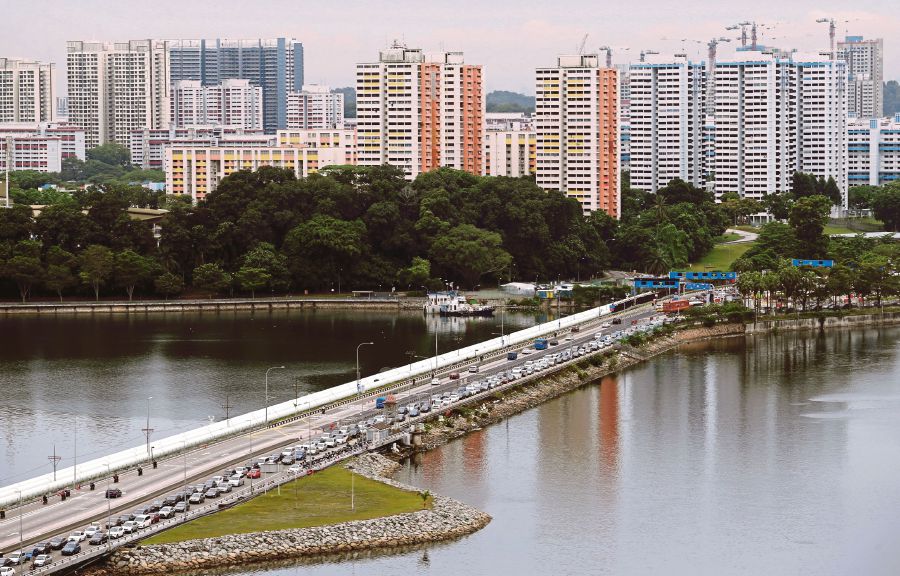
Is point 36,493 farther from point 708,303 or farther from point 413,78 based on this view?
point 413,78

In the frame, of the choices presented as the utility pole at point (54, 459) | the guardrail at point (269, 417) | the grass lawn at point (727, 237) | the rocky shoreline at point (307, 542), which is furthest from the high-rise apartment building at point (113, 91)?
the rocky shoreline at point (307, 542)

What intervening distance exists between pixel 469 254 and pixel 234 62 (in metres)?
123

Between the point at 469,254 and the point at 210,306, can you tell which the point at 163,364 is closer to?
the point at 210,306

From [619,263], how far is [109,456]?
52.0m

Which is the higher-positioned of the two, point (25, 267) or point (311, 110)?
point (311, 110)

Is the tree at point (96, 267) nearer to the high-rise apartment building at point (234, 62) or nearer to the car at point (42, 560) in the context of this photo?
the car at point (42, 560)

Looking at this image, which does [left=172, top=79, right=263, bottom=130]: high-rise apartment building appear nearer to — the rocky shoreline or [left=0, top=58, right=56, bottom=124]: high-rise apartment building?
[left=0, top=58, right=56, bottom=124]: high-rise apartment building

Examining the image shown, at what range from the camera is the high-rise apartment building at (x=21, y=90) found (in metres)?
168

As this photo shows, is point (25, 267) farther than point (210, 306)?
No

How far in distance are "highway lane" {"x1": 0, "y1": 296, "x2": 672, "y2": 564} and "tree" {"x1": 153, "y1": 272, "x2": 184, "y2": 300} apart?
28370 mm

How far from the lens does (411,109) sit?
316ft

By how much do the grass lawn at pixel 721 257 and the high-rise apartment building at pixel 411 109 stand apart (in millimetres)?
17056

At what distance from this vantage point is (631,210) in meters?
99.6

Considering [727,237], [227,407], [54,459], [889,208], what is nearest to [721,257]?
[727,237]
